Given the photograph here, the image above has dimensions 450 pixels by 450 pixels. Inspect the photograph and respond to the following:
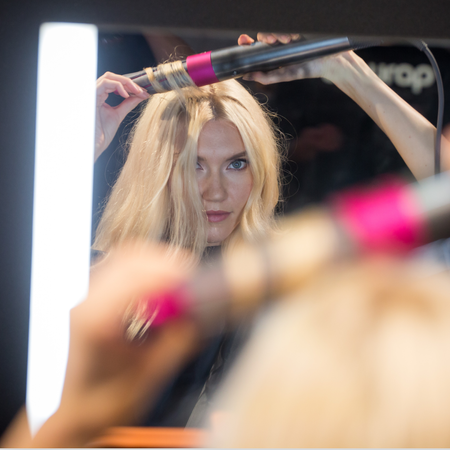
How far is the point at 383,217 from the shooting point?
945 mm

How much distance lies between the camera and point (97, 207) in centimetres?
90

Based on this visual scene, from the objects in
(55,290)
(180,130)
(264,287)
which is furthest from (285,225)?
(55,290)

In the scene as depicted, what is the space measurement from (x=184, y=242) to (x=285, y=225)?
0.80 feet

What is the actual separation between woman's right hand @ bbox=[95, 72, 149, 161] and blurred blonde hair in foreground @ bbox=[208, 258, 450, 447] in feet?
1.86

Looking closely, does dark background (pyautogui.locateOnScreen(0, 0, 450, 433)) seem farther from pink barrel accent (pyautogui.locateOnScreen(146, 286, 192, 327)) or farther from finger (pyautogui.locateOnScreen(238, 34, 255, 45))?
pink barrel accent (pyautogui.locateOnScreen(146, 286, 192, 327))

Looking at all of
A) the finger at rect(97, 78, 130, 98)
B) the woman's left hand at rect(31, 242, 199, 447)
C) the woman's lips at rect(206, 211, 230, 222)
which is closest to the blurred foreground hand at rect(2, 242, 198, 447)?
the woman's left hand at rect(31, 242, 199, 447)

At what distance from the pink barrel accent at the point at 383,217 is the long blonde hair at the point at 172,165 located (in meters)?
0.24

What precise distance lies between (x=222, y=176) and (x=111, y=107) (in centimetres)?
31

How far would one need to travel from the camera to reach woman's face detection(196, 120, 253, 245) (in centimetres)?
90

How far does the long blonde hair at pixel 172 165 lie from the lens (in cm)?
90

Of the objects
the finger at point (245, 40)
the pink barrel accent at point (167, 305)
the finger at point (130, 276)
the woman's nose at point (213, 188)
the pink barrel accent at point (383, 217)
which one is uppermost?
the finger at point (245, 40)

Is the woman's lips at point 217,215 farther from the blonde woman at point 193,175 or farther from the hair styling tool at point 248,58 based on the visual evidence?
the hair styling tool at point 248,58

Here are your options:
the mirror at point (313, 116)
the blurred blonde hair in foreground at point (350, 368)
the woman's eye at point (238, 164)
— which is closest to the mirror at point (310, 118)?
the mirror at point (313, 116)

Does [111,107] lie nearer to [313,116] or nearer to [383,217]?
[313,116]
